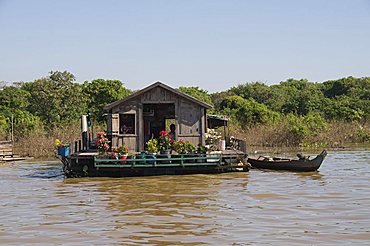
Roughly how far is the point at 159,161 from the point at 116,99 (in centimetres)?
2165

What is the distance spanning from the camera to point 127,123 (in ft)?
77.6

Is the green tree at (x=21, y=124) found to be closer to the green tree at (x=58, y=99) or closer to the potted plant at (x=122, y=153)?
the green tree at (x=58, y=99)

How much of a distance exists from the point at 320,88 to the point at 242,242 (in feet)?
179

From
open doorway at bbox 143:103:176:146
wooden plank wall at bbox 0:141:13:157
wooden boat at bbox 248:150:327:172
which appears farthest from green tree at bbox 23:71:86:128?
wooden boat at bbox 248:150:327:172

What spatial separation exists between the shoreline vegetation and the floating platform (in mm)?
12240

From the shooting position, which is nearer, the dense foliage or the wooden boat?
the wooden boat

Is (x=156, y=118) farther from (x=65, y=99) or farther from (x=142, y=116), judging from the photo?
(x=65, y=99)

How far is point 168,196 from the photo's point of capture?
16.8 metres

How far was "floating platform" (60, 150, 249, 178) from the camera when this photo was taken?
813 inches

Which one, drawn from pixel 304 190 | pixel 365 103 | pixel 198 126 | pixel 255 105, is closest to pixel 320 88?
pixel 365 103

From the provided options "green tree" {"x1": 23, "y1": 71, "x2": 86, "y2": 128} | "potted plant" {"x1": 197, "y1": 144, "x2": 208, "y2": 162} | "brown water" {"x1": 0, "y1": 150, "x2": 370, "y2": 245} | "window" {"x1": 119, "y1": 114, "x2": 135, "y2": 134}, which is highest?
"green tree" {"x1": 23, "y1": 71, "x2": 86, "y2": 128}

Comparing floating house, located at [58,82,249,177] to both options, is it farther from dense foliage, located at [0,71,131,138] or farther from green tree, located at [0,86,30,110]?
green tree, located at [0,86,30,110]

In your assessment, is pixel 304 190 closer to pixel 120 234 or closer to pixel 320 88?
pixel 120 234

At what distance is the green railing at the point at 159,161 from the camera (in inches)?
811
